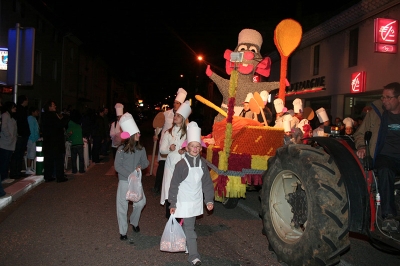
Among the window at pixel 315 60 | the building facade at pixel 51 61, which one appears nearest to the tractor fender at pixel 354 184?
the building facade at pixel 51 61

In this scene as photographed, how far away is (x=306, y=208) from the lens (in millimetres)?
3746

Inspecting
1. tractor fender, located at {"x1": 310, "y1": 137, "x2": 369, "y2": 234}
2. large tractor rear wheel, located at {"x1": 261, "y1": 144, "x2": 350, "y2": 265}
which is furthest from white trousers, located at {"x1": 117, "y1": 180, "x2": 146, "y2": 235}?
tractor fender, located at {"x1": 310, "y1": 137, "x2": 369, "y2": 234}

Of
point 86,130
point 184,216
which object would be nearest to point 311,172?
point 184,216

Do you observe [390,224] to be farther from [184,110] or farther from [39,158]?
[39,158]

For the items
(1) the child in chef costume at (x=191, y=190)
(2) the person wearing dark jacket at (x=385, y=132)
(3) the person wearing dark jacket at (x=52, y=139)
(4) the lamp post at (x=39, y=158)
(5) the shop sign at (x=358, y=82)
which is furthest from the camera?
(5) the shop sign at (x=358, y=82)

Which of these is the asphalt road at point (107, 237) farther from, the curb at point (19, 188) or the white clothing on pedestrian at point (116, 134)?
the white clothing on pedestrian at point (116, 134)

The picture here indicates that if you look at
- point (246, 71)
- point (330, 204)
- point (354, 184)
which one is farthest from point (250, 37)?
point (330, 204)

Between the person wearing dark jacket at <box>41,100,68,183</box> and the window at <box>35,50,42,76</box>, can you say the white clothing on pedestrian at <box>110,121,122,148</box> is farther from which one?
the window at <box>35,50,42,76</box>

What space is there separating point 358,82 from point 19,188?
13.0m

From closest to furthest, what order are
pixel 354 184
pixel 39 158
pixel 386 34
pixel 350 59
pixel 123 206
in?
1. pixel 354 184
2. pixel 123 206
3. pixel 39 158
4. pixel 386 34
5. pixel 350 59

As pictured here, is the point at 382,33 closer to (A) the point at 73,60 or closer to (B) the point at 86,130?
(B) the point at 86,130

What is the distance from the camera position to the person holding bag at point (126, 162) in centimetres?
518

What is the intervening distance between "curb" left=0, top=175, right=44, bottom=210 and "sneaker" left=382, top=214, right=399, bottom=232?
20.9ft

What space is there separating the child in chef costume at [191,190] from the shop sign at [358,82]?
40.2 ft
